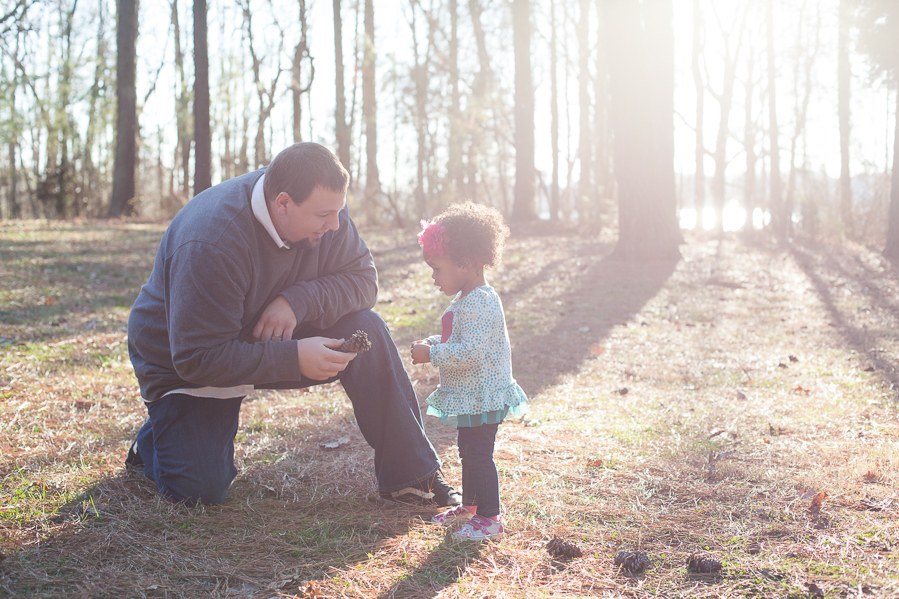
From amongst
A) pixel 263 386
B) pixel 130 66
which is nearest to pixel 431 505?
pixel 263 386

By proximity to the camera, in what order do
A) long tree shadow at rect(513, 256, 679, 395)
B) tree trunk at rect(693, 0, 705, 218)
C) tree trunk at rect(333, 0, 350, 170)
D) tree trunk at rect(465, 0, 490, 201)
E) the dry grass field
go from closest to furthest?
the dry grass field < long tree shadow at rect(513, 256, 679, 395) < tree trunk at rect(333, 0, 350, 170) < tree trunk at rect(465, 0, 490, 201) < tree trunk at rect(693, 0, 705, 218)

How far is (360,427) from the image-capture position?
2816mm

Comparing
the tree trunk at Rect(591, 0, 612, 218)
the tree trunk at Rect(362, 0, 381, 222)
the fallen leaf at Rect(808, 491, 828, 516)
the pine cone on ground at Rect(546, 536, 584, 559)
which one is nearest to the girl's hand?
the pine cone on ground at Rect(546, 536, 584, 559)

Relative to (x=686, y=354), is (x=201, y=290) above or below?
above

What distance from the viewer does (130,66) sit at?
15047 millimetres

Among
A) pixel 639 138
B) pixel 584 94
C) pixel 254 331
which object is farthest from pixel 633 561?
pixel 584 94

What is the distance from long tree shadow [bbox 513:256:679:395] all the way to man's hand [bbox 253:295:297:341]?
2.31 metres

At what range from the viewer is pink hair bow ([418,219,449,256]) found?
263 centimetres

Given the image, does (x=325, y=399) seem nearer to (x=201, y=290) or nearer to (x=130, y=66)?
(x=201, y=290)

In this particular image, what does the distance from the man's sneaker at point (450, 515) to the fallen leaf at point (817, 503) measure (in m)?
1.35

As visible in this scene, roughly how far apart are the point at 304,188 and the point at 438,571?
1.53 metres

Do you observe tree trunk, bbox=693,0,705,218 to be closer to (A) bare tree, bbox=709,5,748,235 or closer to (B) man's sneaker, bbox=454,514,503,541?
(A) bare tree, bbox=709,5,748,235

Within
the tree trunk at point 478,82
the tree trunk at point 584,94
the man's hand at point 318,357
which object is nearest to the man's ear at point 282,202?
the man's hand at point 318,357

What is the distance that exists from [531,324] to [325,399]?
10.3ft
